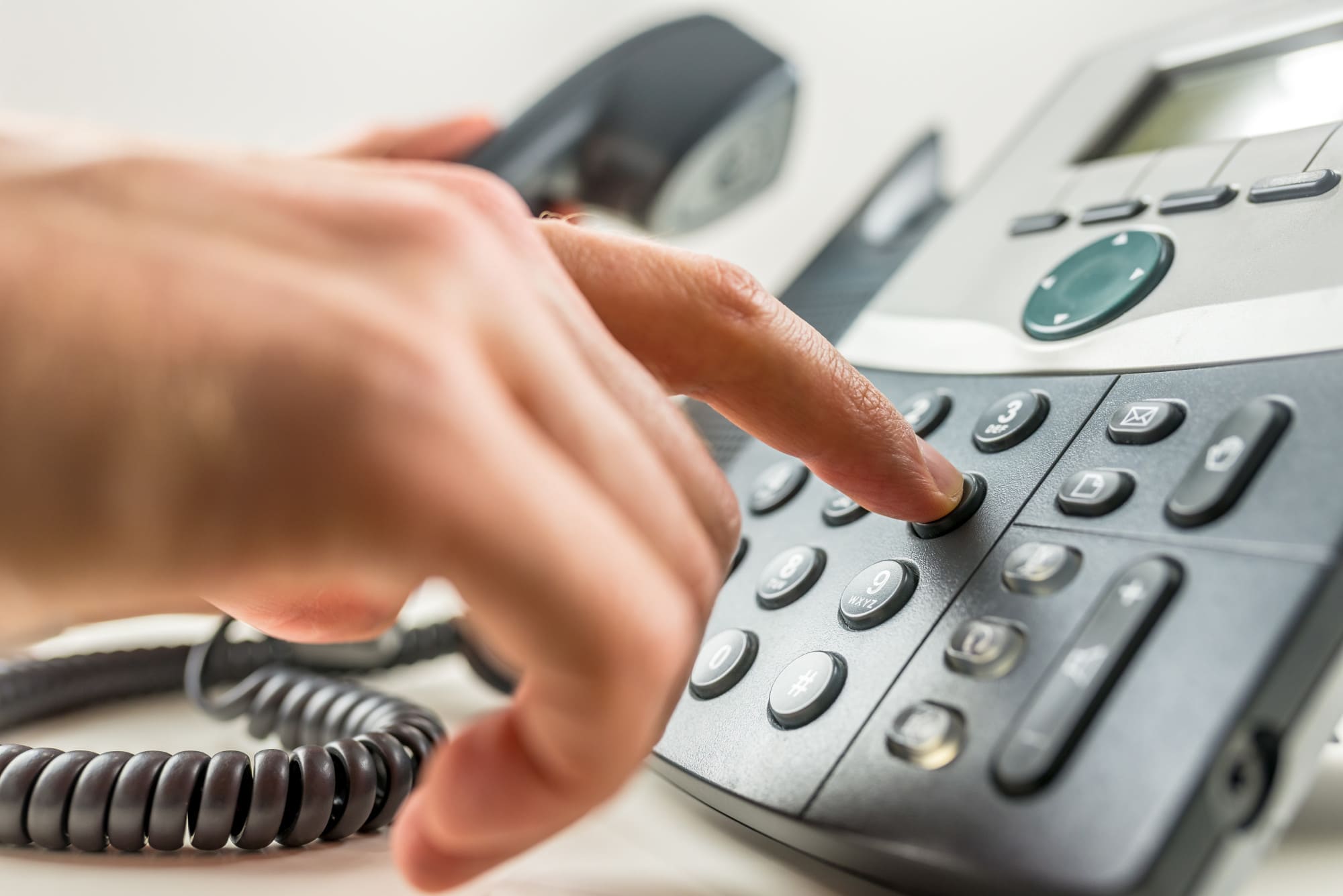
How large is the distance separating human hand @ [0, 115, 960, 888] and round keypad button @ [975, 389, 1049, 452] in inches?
4.7

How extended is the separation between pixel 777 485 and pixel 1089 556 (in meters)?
0.14

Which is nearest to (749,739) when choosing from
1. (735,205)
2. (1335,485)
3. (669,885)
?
(669,885)

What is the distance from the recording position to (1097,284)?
1.13 feet

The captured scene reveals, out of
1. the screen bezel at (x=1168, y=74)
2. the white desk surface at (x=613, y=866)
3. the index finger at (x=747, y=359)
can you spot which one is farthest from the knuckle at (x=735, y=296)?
the screen bezel at (x=1168, y=74)

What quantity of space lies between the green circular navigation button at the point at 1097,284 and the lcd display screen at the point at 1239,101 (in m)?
0.06

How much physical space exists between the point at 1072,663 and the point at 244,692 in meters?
0.32

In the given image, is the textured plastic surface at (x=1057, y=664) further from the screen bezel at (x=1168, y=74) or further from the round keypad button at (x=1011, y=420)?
the screen bezel at (x=1168, y=74)

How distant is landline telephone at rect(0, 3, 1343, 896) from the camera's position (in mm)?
203

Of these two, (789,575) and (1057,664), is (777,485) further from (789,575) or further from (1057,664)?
(1057,664)

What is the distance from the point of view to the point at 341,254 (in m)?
0.20

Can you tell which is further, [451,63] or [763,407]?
[451,63]

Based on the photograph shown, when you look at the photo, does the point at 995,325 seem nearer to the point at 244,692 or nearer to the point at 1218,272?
the point at 1218,272

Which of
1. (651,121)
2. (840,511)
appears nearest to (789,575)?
(840,511)

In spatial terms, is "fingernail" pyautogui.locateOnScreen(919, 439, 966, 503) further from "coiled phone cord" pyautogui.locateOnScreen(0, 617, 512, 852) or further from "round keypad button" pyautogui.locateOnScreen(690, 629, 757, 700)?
"coiled phone cord" pyautogui.locateOnScreen(0, 617, 512, 852)
